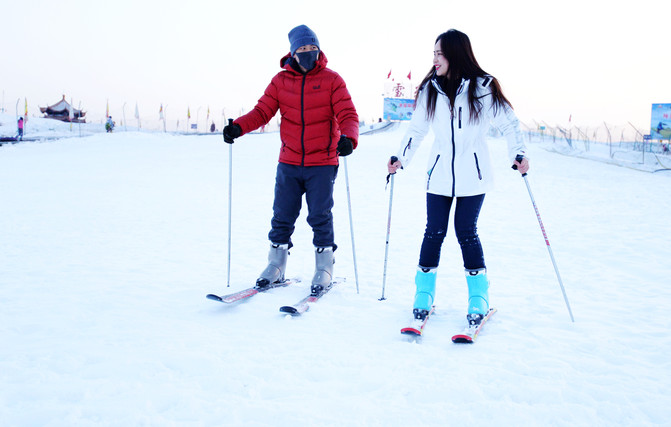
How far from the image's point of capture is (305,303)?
11.5 ft

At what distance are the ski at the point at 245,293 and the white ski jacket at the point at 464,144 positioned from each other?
1564 millimetres

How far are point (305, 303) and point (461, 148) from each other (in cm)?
155

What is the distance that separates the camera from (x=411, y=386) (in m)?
2.31

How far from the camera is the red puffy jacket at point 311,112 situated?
3.72 meters

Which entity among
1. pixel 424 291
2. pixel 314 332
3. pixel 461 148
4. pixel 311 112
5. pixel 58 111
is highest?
pixel 58 111

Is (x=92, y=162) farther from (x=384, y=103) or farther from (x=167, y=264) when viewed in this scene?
(x=384, y=103)

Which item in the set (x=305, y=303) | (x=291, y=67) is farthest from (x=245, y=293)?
(x=291, y=67)

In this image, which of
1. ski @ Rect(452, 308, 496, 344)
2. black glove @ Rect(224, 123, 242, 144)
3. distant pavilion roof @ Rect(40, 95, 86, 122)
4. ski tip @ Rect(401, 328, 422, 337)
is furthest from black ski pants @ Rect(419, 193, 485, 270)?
distant pavilion roof @ Rect(40, 95, 86, 122)

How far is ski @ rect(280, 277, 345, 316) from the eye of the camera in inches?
129

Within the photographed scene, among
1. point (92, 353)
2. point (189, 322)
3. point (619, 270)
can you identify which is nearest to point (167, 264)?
point (189, 322)

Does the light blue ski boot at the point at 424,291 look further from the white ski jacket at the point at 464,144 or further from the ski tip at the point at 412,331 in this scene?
the white ski jacket at the point at 464,144

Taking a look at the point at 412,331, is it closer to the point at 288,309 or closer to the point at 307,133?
the point at 288,309

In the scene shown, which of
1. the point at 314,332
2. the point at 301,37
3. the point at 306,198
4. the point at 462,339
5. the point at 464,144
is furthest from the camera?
the point at 306,198

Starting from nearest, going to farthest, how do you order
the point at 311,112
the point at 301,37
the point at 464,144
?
the point at 464,144, the point at 301,37, the point at 311,112
